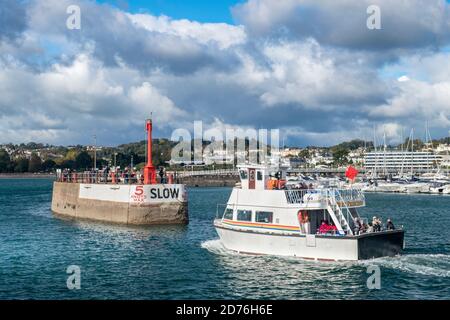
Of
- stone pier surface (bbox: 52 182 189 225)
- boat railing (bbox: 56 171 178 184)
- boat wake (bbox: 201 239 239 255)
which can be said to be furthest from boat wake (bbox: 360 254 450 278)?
boat railing (bbox: 56 171 178 184)

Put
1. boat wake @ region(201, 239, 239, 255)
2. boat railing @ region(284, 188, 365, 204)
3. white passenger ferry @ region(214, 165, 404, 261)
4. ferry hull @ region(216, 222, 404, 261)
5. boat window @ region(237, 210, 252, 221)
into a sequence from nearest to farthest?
ferry hull @ region(216, 222, 404, 261), white passenger ferry @ region(214, 165, 404, 261), boat railing @ region(284, 188, 365, 204), boat window @ region(237, 210, 252, 221), boat wake @ region(201, 239, 239, 255)

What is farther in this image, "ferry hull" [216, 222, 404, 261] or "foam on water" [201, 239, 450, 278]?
"ferry hull" [216, 222, 404, 261]

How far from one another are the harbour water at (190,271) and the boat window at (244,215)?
2.57 m

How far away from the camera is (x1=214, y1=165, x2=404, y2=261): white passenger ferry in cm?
3114

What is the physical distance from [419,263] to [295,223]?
288 inches

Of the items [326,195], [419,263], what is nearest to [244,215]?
[326,195]

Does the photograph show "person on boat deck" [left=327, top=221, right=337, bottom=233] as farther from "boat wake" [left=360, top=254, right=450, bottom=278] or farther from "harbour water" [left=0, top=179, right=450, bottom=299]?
"boat wake" [left=360, top=254, right=450, bottom=278]

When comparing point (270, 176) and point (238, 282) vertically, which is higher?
point (270, 176)

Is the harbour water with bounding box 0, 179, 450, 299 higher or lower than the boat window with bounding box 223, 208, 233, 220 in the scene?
lower

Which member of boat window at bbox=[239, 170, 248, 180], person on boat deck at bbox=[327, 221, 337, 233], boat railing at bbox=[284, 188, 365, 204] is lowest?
person on boat deck at bbox=[327, 221, 337, 233]

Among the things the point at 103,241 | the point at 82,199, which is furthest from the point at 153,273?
the point at 82,199

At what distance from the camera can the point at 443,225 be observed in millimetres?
52094
